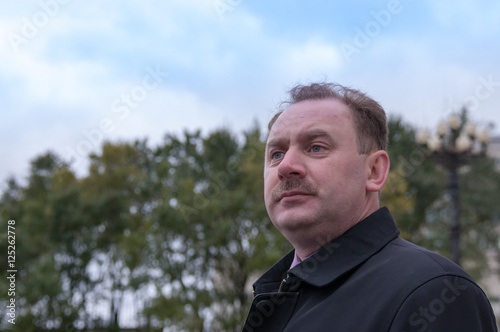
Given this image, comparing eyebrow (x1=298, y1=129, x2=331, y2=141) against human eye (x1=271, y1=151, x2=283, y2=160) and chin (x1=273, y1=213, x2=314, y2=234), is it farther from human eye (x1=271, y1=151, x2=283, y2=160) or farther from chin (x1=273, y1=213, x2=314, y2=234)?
chin (x1=273, y1=213, x2=314, y2=234)

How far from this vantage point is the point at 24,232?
23.1 metres

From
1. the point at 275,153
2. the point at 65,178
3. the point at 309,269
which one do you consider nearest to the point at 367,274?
the point at 309,269

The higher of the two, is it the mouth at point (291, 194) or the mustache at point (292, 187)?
the mustache at point (292, 187)

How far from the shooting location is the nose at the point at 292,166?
2162mm

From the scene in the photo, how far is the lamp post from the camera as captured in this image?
11.9 m

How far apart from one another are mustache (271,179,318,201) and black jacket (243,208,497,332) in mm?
209

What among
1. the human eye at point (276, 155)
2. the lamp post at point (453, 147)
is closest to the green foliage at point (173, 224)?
the lamp post at point (453, 147)

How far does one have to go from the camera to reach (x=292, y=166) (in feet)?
7.14

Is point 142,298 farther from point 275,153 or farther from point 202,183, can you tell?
point 275,153

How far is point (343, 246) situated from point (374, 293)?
0.31 metres
